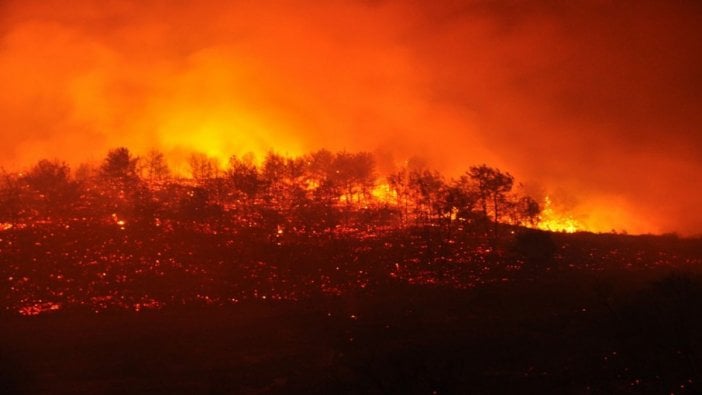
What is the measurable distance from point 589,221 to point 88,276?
287ft

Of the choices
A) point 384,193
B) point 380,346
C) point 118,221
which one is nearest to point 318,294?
point 380,346

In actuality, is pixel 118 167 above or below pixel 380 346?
above

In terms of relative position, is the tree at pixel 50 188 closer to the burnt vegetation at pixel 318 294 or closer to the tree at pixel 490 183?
the burnt vegetation at pixel 318 294

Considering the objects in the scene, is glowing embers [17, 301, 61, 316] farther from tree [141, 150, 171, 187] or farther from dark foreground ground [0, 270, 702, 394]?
tree [141, 150, 171, 187]

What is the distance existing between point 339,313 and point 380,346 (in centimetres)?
687

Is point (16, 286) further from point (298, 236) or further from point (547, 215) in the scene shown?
point (547, 215)

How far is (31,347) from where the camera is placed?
2669 cm

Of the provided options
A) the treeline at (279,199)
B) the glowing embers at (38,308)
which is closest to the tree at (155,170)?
the treeline at (279,199)

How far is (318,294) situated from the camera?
37719 mm

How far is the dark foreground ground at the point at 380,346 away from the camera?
850 inches

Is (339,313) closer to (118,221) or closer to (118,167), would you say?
(118,221)

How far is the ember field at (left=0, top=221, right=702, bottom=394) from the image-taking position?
22375mm

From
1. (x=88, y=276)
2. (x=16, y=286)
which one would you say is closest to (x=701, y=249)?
(x=88, y=276)

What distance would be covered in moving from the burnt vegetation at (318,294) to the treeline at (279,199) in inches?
12.2
